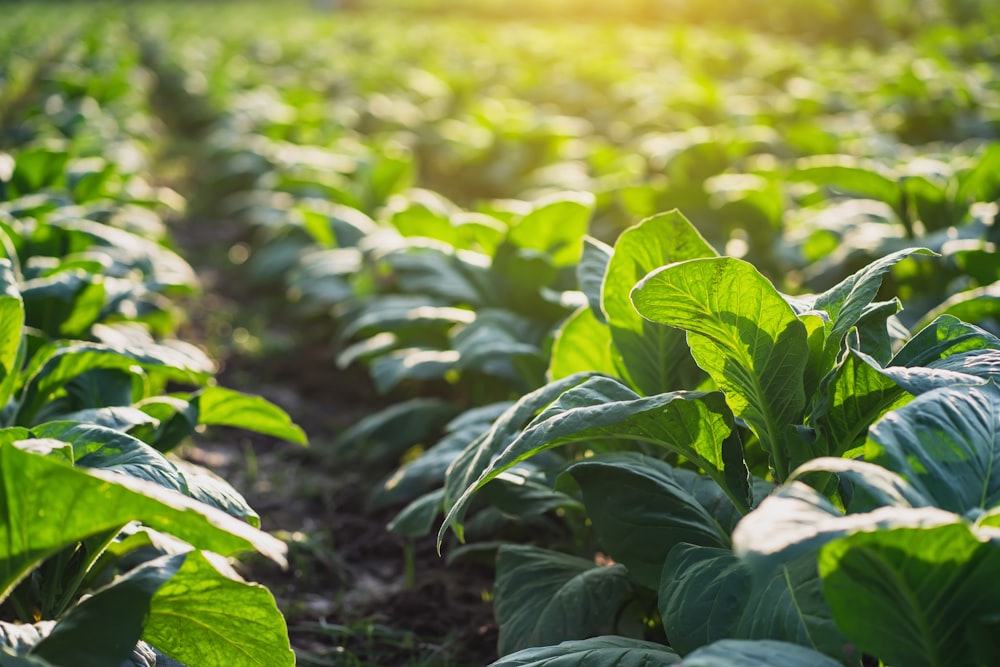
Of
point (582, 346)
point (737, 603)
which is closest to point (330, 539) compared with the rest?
point (582, 346)

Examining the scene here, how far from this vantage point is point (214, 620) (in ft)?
5.19

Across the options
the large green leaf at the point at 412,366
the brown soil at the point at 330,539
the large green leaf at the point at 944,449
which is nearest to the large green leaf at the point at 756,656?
the large green leaf at the point at 944,449

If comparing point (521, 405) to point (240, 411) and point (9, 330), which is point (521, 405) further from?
point (9, 330)

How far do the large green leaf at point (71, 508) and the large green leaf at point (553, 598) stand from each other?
2.71ft

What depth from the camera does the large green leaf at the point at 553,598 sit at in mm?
1982

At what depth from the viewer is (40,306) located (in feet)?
8.49

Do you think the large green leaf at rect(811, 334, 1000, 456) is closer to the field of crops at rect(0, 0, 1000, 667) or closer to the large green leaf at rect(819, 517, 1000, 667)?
the field of crops at rect(0, 0, 1000, 667)

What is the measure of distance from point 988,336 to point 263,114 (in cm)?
717

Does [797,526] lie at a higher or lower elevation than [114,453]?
higher

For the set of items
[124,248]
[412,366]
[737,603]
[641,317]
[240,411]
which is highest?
[641,317]

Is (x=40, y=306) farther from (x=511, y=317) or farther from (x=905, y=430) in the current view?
(x=905, y=430)

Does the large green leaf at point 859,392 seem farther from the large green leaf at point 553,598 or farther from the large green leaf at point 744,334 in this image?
the large green leaf at point 553,598

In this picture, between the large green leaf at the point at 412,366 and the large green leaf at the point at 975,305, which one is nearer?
the large green leaf at the point at 975,305

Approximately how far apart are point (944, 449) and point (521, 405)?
2.35 ft
